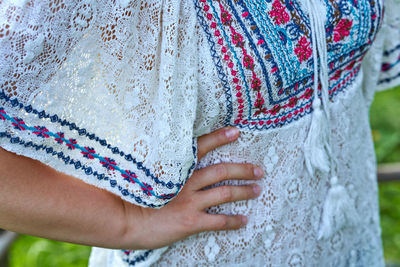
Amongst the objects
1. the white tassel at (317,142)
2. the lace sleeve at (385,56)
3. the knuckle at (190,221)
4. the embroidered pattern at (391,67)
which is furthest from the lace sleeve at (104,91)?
the embroidered pattern at (391,67)

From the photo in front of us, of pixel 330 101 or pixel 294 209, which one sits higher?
pixel 330 101

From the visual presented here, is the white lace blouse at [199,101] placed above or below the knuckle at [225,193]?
above

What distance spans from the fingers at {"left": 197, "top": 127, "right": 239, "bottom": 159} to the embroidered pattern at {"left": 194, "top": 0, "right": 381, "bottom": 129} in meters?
0.02

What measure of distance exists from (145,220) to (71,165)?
0.18 meters

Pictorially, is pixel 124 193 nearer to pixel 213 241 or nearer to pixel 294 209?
pixel 213 241

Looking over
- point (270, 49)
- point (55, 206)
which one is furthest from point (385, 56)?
point (55, 206)

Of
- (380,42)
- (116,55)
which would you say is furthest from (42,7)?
(380,42)

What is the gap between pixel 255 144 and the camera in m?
0.78

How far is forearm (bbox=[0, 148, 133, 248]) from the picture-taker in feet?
2.05

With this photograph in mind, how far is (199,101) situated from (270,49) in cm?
15

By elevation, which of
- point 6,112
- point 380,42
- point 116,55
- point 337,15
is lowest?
point 6,112

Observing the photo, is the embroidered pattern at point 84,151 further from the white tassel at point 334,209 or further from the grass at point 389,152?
the grass at point 389,152

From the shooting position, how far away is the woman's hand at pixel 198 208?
759 millimetres

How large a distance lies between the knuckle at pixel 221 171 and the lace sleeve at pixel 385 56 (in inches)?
21.5
